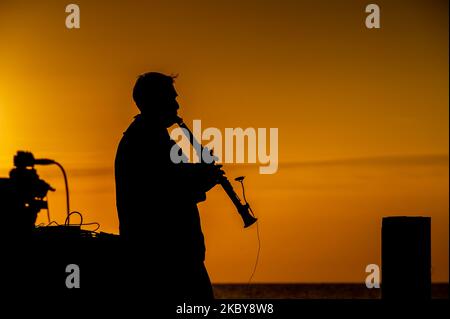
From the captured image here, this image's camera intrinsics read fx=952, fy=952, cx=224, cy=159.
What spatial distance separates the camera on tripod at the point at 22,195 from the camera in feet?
19.7

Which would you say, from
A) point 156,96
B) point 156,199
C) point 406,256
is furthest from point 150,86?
point 406,256

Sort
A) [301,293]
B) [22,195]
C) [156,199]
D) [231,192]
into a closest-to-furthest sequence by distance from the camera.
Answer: [22,195] < [156,199] < [231,192] < [301,293]

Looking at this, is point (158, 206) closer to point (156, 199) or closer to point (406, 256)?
point (156, 199)

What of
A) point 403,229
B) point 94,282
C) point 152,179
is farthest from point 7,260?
point 403,229

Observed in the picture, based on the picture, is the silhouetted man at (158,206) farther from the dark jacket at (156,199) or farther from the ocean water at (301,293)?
the ocean water at (301,293)

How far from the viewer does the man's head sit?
6.45m

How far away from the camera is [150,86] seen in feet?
21.1

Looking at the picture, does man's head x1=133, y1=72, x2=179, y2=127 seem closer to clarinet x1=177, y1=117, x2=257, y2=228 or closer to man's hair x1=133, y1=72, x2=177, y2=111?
man's hair x1=133, y1=72, x2=177, y2=111

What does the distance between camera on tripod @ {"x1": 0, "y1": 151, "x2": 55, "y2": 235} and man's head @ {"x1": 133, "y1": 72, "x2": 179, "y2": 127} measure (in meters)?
0.84

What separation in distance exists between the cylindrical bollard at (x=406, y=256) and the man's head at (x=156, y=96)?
1.65m

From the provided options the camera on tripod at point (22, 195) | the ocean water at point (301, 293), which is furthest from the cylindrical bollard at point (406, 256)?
the ocean water at point (301, 293)

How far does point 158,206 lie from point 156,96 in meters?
0.75

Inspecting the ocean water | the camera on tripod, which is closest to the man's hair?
the camera on tripod
